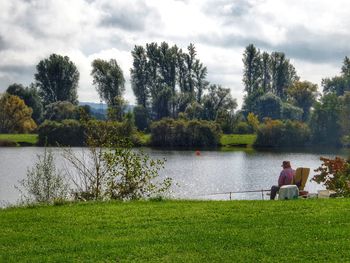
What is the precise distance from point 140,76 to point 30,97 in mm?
21310

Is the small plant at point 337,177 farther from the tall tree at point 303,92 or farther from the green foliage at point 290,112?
the tall tree at point 303,92

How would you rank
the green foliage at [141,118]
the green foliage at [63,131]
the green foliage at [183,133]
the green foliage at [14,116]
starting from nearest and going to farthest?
the green foliage at [63,131], the green foliage at [183,133], the green foliage at [14,116], the green foliage at [141,118]

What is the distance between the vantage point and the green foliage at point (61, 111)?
294 ft

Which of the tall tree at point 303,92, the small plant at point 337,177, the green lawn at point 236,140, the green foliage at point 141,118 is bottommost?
the small plant at point 337,177

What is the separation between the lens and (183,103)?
9831 cm

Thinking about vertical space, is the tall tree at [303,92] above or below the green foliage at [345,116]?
above

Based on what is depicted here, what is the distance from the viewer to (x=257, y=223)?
1070cm

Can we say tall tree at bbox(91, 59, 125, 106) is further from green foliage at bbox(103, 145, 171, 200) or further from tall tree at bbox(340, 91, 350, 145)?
green foliage at bbox(103, 145, 171, 200)

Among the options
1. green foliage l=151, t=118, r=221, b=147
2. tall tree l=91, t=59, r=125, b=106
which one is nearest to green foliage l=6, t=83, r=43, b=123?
tall tree l=91, t=59, r=125, b=106

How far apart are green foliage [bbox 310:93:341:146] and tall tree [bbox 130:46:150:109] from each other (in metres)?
31.8

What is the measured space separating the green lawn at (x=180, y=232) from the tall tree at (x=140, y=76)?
286 ft

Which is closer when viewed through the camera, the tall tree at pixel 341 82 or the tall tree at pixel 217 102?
the tall tree at pixel 217 102

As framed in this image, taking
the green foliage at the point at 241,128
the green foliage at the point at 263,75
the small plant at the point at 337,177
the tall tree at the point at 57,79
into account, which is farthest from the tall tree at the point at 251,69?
the small plant at the point at 337,177

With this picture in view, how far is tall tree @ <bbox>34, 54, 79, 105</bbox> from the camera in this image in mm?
101062
